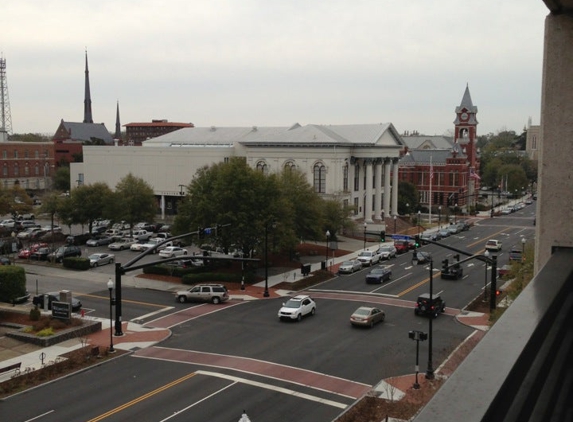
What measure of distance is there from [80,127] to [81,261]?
117 m

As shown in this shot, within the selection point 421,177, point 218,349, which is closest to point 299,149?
point 421,177

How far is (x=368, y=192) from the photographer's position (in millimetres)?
78188

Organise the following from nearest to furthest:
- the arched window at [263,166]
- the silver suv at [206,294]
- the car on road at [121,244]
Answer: the silver suv at [206,294] → the car on road at [121,244] → the arched window at [263,166]

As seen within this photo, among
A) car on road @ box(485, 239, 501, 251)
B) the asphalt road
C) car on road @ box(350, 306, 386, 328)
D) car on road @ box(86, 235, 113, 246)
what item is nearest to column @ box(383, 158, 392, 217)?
car on road @ box(485, 239, 501, 251)

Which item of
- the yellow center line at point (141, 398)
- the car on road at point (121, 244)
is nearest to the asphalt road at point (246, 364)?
the yellow center line at point (141, 398)

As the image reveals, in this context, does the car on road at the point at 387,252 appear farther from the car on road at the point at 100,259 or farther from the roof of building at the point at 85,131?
the roof of building at the point at 85,131

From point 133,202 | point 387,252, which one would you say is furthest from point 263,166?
point 387,252

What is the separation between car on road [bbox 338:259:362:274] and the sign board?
921 inches

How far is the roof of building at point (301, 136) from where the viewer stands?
74500 millimetres

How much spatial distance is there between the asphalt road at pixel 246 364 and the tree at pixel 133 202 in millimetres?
24347

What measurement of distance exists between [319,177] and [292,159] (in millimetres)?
4023

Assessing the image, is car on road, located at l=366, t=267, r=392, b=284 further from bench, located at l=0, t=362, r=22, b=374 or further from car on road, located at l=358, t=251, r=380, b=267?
bench, located at l=0, t=362, r=22, b=374

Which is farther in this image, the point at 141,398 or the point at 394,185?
the point at 394,185

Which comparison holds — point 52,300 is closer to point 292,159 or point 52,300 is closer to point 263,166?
point 292,159
